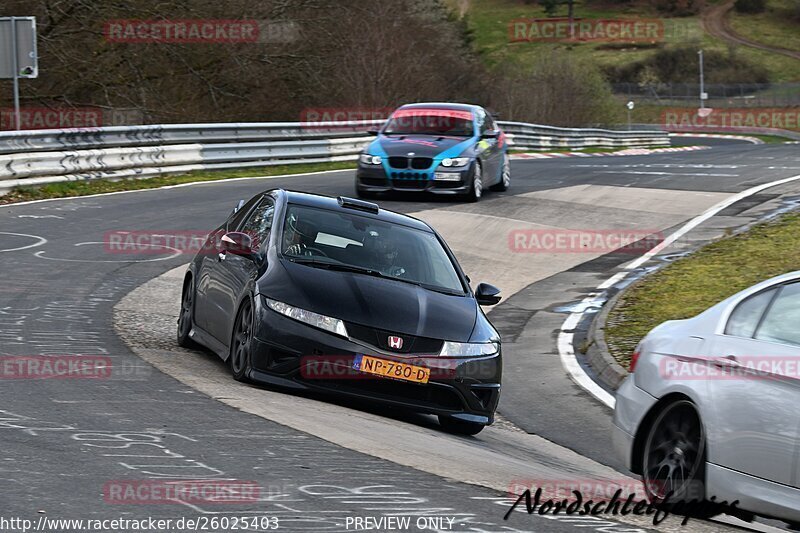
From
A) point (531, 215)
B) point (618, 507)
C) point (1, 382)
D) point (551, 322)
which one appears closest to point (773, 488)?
point (618, 507)

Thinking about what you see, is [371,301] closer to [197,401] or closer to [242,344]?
[242,344]

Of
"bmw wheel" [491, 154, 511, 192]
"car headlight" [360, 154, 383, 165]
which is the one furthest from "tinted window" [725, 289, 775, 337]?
"bmw wheel" [491, 154, 511, 192]

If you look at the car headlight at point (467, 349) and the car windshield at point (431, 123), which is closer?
the car headlight at point (467, 349)

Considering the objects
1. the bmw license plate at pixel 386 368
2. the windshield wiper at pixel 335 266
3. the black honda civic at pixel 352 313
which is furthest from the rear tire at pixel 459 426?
the windshield wiper at pixel 335 266

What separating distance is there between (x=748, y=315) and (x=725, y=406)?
57 centimetres

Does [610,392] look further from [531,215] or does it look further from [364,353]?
[531,215]

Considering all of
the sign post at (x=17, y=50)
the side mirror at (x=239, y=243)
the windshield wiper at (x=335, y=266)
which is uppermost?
the sign post at (x=17, y=50)

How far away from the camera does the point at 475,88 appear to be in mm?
64125

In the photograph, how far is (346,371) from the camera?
27.9ft

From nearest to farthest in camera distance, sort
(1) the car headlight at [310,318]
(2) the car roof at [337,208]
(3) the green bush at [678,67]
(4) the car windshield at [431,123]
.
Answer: (1) the car headlight at [310,318]
(2) the car roof at [337,208]
(4) the car windshield at [431,123]
(3) the green bush at [678,67]

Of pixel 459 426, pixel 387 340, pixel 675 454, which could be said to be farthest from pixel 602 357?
pixel 675 454

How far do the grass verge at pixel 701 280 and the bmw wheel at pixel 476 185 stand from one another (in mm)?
5010

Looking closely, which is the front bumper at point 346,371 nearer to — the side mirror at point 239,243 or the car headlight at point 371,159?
the side mirror at point 239,243

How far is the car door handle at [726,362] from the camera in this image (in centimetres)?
636
